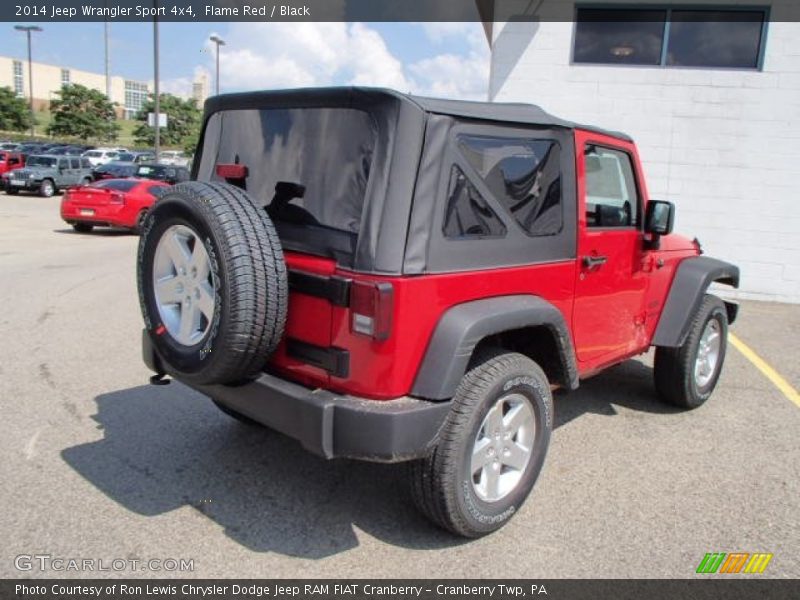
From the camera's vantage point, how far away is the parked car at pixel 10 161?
2618cm

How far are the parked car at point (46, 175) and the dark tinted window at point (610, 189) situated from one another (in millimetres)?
26015

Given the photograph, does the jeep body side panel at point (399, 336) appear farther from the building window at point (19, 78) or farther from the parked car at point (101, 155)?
the building window at point (19, 78)

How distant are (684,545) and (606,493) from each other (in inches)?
21.1

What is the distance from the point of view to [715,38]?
945 cm

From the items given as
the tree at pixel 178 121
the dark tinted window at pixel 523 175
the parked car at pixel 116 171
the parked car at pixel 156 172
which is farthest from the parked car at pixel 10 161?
the tree at pixel 178 121

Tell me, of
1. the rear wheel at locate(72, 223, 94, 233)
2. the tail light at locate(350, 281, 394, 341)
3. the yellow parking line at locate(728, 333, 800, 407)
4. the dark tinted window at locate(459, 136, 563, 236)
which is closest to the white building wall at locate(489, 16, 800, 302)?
the yellow parking line at locate(728, 333, 800, 407)

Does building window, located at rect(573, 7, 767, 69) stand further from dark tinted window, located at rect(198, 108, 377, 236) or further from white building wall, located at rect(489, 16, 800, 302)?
dark tinted window, located at rect(198, 108, 377, 236)

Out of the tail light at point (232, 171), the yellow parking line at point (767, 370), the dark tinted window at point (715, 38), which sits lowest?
the yellow parking line at point (767, 370)

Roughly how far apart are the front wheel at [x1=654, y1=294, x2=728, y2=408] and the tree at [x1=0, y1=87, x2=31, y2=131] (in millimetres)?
74955

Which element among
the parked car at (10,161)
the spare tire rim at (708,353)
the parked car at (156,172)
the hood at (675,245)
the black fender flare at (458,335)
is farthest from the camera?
the parked car at (10,161)

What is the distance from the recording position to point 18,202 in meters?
22.8

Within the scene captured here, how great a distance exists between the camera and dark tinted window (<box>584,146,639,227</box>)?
3.76m

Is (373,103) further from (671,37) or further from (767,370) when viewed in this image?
(671,37)

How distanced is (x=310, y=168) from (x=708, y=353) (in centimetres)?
362
